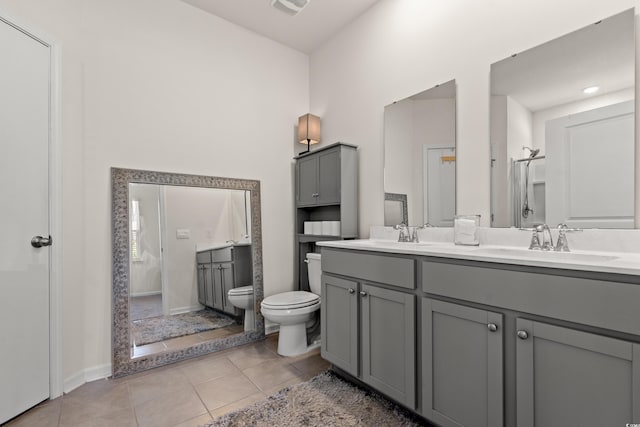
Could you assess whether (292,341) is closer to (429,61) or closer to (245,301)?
(245,301)

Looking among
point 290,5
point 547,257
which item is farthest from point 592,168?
point 290,5

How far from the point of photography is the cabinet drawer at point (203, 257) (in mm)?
2578

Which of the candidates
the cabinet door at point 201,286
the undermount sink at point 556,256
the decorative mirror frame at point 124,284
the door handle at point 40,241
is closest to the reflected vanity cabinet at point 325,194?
the cabinet door at point 201,286

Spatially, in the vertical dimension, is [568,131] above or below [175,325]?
above

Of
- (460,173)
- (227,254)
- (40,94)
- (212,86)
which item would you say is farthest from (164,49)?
(460,173)

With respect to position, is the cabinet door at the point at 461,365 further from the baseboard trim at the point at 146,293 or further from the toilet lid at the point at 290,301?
the baseboard trim at the point at 146,293

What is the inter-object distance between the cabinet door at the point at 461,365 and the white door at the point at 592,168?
2.51ft

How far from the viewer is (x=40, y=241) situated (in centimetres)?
181

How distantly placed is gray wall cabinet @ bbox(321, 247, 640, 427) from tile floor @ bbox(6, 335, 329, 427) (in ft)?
1.98

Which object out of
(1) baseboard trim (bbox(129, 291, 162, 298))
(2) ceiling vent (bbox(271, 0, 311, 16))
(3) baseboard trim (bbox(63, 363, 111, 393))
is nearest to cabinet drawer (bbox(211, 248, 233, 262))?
(1) baseboard trim (bbox(129, 291, 162, 298))

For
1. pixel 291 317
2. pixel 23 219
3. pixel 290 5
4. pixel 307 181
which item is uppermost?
pixel 290 5

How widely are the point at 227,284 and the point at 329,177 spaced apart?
1265 millimetres

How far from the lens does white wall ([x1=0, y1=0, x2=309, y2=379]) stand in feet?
6.67

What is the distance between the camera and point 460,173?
6.55 feet
